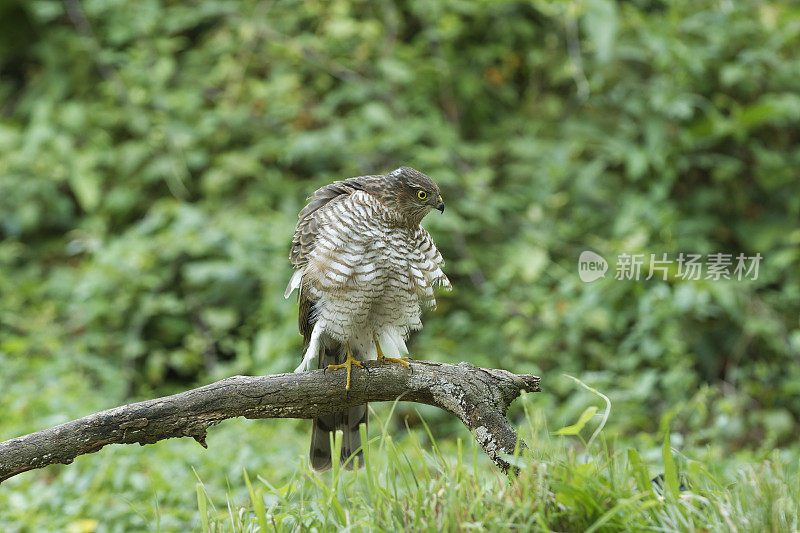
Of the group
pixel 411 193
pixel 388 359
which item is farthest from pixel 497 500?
pixel 411 193

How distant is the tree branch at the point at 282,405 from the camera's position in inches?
89.4

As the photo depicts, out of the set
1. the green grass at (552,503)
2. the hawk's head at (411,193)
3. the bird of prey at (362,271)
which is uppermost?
the hawk's head at (411,193)

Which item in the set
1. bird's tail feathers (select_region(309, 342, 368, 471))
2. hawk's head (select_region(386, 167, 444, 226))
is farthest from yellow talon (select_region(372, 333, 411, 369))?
hawk's head (select_region(386, 167, 444, 226))

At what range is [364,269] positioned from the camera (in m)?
2.75

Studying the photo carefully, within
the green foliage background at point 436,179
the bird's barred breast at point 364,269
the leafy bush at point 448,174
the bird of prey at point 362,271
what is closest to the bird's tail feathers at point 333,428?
the bird of prey at point 362,271

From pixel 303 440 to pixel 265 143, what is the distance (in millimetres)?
2616

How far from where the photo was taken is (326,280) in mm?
2783

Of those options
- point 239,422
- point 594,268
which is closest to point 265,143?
point 239,422

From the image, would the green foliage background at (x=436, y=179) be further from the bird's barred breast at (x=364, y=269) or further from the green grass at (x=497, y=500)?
the bird's barred breast at (x=364, y=269)

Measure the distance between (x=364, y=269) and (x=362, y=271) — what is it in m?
0.01

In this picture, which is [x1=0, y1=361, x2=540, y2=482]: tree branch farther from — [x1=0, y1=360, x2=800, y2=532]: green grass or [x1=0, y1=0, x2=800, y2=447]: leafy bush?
[x1=0, y1=0, x2=800, y2=447]: leafy bush

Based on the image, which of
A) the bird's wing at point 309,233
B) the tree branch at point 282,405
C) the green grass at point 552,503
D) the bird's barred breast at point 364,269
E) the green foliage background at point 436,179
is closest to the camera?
the green grass at point 552,503

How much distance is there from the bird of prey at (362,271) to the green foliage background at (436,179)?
1.75 meters

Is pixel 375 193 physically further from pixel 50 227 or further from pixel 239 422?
pixel 50 227
